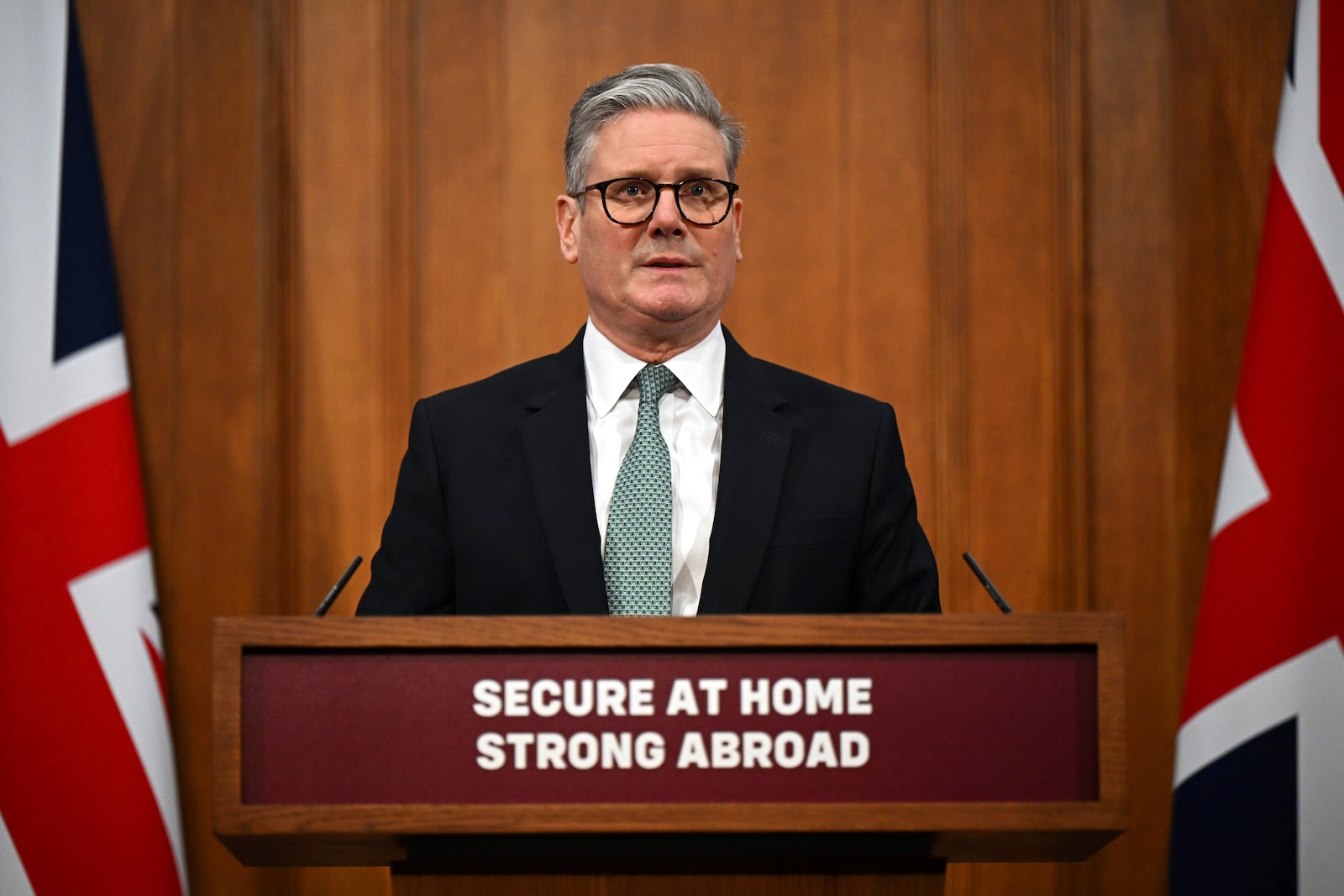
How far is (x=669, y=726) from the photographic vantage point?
1.06m

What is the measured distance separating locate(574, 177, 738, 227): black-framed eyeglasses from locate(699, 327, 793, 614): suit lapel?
7.8 inches

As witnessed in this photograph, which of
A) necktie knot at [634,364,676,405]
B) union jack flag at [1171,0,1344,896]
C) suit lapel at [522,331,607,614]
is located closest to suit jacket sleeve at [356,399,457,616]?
suit lapel at [522,331,607,614]

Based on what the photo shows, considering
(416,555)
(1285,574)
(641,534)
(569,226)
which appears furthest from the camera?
(1285,574)

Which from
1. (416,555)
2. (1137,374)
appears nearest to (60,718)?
(416,555)

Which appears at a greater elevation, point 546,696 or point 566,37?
point 566,37

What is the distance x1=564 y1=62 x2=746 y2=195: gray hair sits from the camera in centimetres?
167

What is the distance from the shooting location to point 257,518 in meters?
2.34

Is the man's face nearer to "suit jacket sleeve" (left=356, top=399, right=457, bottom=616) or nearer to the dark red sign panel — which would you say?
"suit jacket sleeve" (left=356, top=399, right=457, bottom=616)

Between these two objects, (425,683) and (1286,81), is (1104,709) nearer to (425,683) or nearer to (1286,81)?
(425,683)

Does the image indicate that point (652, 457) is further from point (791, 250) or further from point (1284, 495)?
point (1284, 495)

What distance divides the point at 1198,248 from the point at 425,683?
1828 millimetres

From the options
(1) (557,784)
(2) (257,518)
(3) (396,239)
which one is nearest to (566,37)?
(3) (396,239)

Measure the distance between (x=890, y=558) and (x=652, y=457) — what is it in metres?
0.32

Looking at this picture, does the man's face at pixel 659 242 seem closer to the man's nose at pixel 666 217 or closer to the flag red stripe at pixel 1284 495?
the man's nose at pixel 666 217
